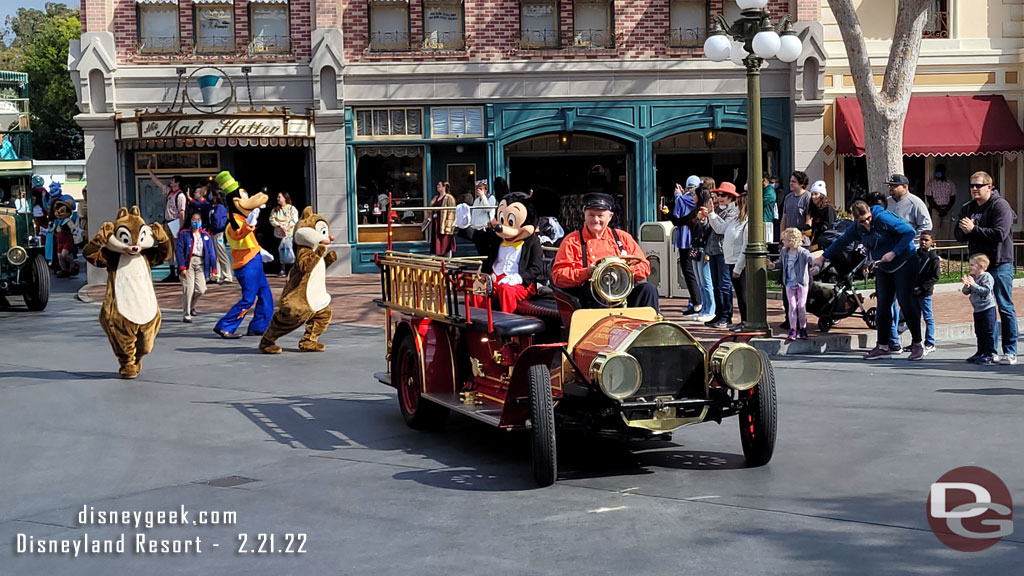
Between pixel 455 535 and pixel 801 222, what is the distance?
10570mm

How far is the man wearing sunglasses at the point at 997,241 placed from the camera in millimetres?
11758

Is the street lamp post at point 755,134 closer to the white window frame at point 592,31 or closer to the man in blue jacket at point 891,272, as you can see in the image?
the man in blue jacket at point 891,272

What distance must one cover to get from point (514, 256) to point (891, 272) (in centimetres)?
471

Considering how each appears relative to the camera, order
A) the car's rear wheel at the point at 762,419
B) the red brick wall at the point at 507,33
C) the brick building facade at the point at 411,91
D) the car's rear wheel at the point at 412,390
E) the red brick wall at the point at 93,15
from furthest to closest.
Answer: the red brick wall at the point at 507,33 < the brick building facade at the point at 411,91 < the red brick wall at the point at 93,15 < the car's rear wheel at the point at 412,390 < the car's rear wheel at the point at 762,419

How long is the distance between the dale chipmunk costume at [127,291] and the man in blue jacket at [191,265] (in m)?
4.47

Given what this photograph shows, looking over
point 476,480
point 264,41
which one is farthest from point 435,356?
point 264,41

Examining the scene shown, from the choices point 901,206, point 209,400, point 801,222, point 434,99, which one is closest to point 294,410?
point 209,400

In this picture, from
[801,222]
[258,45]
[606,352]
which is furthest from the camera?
[258,45]

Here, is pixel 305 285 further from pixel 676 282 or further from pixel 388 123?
pixel 388 123

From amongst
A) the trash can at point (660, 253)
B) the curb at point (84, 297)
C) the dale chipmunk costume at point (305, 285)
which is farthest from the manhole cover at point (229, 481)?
the curb at point (84, 297)

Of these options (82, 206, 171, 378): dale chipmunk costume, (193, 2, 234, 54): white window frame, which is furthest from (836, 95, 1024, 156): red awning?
(82, 206, 171, 378): dale chipmunk costume

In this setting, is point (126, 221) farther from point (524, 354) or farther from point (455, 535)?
point (455, 535)

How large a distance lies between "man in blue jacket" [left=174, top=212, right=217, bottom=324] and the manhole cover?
30.6 feet

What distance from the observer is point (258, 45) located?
23.7 meters
